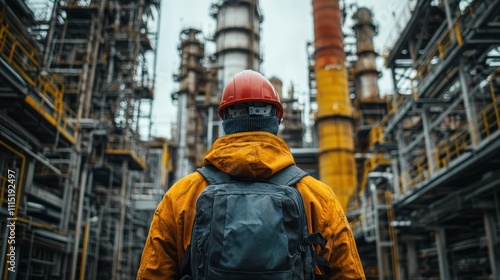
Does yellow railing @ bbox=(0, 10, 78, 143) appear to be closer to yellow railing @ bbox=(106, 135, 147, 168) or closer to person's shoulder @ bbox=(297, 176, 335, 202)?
yellow railing @ bbox=(106, 135, 147, 168)

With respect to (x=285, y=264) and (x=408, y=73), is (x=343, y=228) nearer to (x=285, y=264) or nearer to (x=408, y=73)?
(x=285, y=264)

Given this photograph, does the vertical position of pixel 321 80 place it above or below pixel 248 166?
above

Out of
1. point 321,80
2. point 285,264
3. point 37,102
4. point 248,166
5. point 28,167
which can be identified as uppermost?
point 321,80

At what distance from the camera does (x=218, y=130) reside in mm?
22750

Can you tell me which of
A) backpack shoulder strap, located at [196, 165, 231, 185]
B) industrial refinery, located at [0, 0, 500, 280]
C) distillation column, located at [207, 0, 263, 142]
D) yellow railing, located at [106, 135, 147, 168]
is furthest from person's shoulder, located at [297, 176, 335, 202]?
distillation column, located at [207, 0, 263, 142]

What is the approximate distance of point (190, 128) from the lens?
79.0ft

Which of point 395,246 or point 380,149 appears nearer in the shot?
point 395,246

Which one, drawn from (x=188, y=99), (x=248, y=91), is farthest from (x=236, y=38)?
(x=248, y=91)

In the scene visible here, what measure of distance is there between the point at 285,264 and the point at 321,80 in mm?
19961

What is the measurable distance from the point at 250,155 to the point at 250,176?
0.09 meters

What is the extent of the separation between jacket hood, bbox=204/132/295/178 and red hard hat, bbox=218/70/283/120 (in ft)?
0.60

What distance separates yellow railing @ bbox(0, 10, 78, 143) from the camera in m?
8.04

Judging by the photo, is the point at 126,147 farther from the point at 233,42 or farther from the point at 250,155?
the point at 250,155

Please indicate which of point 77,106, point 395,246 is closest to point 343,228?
point 395,246
